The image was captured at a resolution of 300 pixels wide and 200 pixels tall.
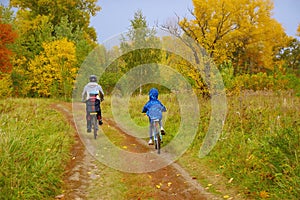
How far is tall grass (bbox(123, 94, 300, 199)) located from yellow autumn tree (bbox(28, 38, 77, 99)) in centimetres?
1941

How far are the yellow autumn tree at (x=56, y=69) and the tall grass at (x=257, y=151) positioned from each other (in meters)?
19.4

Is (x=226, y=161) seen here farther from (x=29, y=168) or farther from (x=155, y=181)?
(x=29, y=168)

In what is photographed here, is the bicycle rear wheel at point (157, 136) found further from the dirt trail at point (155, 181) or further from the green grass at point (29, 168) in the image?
the green grass at point (29, 168)

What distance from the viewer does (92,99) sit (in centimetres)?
1089

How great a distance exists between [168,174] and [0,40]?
68.9 feet

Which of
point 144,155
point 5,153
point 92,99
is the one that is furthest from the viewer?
point 92,99

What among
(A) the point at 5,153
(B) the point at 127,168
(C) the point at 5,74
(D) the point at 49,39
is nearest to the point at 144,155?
(B) the point at 127,168

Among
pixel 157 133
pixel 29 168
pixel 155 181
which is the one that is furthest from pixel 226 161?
pixel 29 168

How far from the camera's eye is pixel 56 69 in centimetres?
2812

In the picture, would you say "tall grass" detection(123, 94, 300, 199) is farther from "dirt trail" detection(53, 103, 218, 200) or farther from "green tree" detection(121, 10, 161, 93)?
"green tree" detection(121, 10, 161, 93)

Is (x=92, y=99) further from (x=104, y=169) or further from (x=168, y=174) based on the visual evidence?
(x=168, y=174)

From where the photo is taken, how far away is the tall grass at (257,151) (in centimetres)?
560

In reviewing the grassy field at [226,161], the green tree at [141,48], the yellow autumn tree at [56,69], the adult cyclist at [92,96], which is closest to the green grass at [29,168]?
the grassy field at [226,161]

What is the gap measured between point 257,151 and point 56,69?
79.9 ft
